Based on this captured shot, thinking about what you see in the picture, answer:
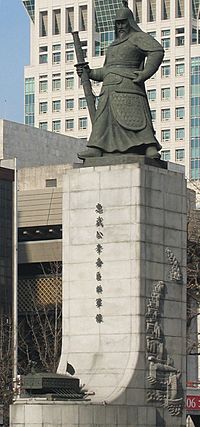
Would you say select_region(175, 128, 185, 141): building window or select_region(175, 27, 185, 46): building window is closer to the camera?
select_region(175, 128, 185, 141): building window

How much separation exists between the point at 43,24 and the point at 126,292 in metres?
126

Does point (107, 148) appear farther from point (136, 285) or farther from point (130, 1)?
point (130, 1)

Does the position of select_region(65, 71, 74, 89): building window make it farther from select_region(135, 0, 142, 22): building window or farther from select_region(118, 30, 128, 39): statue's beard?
select_region(118, 30, 128, 39): statue's beard

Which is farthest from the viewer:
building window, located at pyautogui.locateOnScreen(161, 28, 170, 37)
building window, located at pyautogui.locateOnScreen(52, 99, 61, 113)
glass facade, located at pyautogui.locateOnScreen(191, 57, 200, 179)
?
building window, located at pyautogui.locateOnScreen(52, 99, 61, 113)

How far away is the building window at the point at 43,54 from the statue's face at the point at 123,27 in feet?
404

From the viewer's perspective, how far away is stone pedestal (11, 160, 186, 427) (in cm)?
3900

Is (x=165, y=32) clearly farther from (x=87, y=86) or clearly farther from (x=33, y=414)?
(x=33, y=414)

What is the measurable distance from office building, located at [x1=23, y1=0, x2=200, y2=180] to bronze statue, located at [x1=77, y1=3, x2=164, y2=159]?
107238 mm

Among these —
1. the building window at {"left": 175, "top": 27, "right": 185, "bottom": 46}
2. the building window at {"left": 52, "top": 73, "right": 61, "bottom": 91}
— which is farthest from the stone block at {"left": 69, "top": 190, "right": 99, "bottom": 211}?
the building window at {"left": 52, "top": 73, "right": 61, "bottom": 91}

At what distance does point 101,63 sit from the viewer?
15662cm

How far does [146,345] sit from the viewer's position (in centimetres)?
3912

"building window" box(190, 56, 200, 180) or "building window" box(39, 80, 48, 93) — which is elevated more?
"building window" box(39, 80, 48, 93)

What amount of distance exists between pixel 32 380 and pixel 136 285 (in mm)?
3597

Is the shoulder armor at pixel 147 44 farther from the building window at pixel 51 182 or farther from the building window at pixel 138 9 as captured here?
the building window at pixel 138 9
